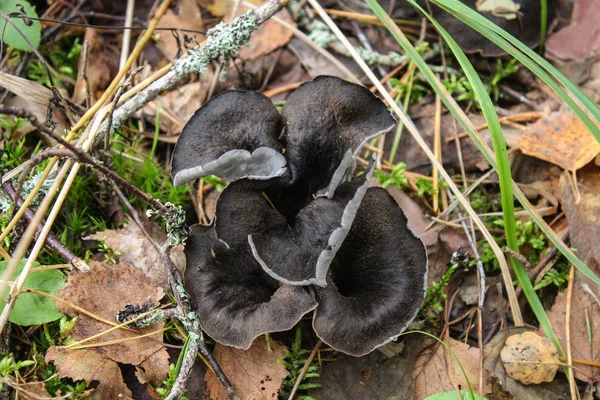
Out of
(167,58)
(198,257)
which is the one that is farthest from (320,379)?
(167,58)

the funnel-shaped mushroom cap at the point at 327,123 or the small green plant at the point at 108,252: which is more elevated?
the funnel-shaped mushroom cap at the point at 327,123

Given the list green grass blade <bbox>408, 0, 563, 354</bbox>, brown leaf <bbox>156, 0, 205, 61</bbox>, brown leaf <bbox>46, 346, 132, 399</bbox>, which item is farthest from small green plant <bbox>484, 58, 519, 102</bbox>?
brown leaf <bbox>46, 346, 132, 399</bbox>

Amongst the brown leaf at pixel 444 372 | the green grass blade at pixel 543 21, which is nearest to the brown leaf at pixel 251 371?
the brown leaf at pixel 444 372

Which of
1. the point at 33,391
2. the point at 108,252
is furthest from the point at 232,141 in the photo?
the point at 33,391

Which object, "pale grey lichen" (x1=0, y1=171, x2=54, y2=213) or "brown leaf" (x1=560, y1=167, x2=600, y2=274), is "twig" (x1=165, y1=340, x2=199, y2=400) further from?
"brown leaf" (x1=560, y1=167, x2=600, y2=274)

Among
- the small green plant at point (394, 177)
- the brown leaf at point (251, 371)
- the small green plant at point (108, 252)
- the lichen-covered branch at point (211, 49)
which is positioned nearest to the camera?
the brown leaf at point (251, 371)

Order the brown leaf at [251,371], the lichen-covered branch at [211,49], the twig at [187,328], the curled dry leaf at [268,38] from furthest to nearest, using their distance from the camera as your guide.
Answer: the curled dry leaf at [268,38] → the lichen-covered branch at [211,49] → the brown leaf at [251,371] → the twig at [187,328]

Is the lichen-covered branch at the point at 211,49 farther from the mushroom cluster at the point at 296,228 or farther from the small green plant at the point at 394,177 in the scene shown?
the small green plant at the point at 394,177

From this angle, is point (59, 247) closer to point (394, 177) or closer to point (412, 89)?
point (394, 177)
